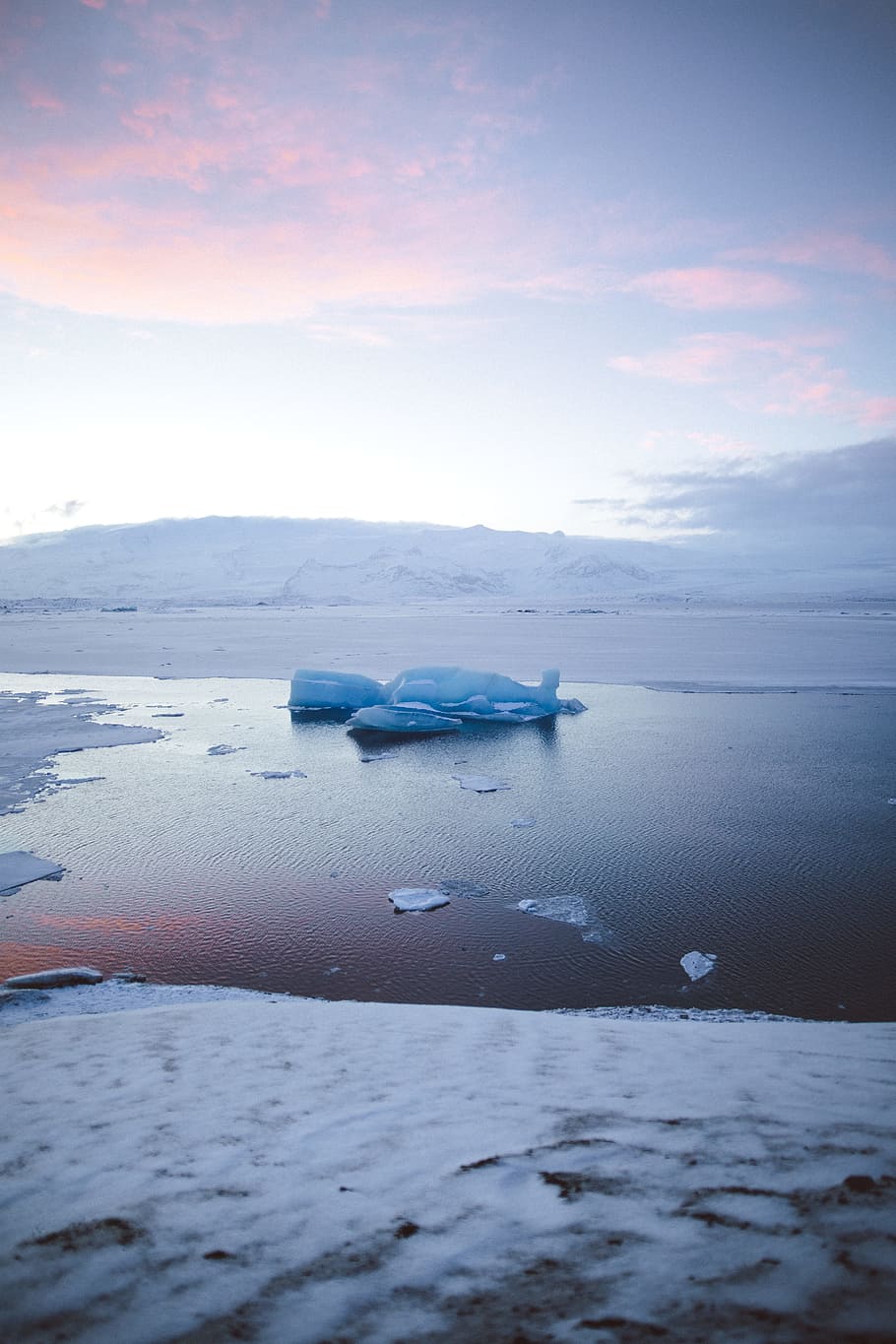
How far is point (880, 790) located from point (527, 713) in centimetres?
521

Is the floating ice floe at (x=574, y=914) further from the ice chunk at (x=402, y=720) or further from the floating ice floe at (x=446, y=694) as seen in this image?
the floating ice floe at (x=446, y=694)

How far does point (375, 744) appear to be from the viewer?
31.1ft

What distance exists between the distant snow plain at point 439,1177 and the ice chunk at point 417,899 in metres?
1.21

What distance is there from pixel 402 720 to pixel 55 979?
270 inches

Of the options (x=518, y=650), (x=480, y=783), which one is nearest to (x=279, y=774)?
(x=480, y=783)

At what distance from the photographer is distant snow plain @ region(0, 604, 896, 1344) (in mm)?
1388

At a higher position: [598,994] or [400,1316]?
[400,1316]

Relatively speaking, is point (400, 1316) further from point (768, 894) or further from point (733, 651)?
point (733, 651)

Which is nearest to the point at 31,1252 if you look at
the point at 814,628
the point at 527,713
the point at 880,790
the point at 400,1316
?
the point at 400,1316

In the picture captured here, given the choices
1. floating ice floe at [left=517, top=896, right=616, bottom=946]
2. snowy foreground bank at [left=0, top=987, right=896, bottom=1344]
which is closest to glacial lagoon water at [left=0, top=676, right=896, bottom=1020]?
floating ice floe at [left=517, top=896, right=616, bottom=946]

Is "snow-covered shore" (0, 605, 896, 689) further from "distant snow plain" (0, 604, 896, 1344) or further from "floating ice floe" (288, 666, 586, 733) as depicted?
"distant snow plain" (0, 604, 896, 1344)

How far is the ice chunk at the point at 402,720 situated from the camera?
403 inches

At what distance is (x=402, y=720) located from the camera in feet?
33.7

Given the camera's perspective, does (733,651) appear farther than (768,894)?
Yes
